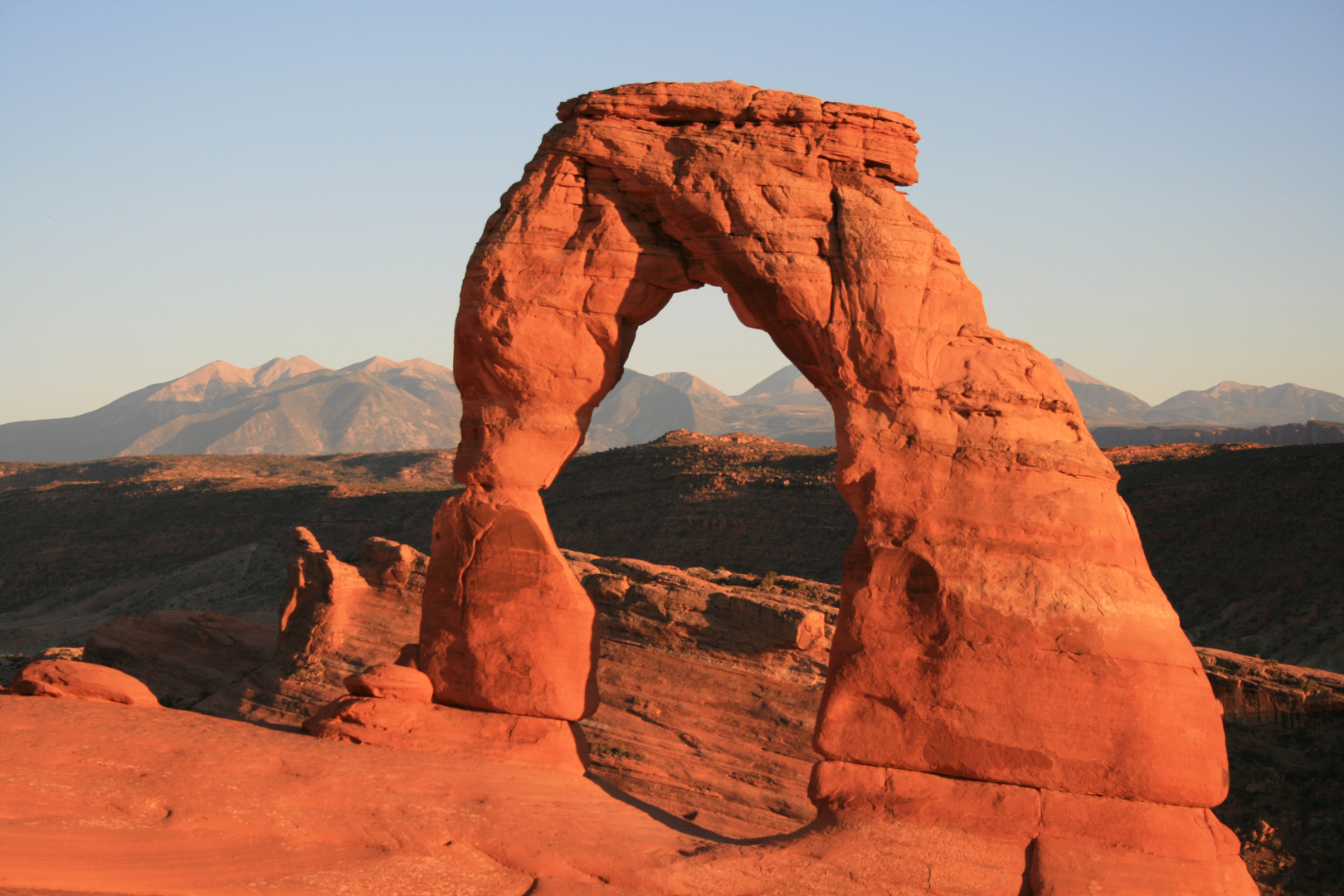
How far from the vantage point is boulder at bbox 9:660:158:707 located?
467 inches

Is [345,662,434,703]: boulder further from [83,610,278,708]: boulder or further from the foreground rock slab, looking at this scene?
[83,610,278,708]: boulder

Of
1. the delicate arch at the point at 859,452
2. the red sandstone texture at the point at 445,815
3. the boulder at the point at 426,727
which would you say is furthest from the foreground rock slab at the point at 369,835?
the delicate arch at the point at 859,452

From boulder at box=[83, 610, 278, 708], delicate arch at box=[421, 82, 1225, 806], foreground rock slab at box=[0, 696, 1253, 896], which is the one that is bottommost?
boulder at box=[83, 610, 278, 708]

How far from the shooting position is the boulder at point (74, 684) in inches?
467

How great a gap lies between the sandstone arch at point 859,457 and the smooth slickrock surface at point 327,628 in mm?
8304

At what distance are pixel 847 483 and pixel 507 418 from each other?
4.07m

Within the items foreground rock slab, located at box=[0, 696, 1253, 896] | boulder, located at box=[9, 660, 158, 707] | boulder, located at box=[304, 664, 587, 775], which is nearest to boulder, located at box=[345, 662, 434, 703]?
boulder, located at box=[304, 664, 587, 775]

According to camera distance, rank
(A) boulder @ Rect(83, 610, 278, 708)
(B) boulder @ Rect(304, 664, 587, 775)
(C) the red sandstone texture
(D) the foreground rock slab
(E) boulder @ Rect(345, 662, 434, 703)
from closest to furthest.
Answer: (D) the foreground rock slab
(C) the red sandstone texture
(B) boulder @ Rect(304, 664, 587, 775)
(E) boulder @ Rect(345, 662, 434, 703)
(A) boulder @ Rect(83, 610, 278, 708)

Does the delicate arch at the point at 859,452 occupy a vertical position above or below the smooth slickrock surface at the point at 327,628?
above

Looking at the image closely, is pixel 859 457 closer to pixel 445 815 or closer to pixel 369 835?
pixel 445 815

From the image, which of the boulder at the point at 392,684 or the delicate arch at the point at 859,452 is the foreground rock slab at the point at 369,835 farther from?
the boulder at the point at 392,684

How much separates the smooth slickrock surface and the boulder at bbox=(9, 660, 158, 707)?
270 inches

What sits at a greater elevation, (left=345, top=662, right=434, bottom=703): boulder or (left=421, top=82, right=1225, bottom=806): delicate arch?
(left=421, top=82, right=1225, bottom=806): delicate arch

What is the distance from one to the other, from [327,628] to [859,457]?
521 inches
